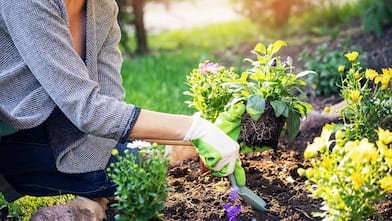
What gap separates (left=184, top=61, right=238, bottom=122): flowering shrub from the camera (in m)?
2.81

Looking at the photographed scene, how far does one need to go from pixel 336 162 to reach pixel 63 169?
1056 millimetres

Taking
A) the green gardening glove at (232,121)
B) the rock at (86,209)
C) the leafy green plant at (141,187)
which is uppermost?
the green gardening glove at (232,121)

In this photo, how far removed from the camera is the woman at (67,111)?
220 centimetres

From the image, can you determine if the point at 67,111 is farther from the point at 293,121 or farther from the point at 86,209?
the point at 293,121

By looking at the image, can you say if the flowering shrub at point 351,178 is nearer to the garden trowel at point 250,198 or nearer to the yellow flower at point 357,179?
Answer: the yellow flower at point 357,179

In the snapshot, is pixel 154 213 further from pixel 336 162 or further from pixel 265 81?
pixel 265 81

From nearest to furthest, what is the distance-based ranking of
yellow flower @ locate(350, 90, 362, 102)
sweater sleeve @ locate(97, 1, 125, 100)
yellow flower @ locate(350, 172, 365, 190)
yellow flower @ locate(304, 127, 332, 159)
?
yellow flower @ locate(350, 172, 365, 190) → yellow flower @ locate(304, 127, 332, 159) → yellow flower @ locate(350, 90, 362, 102) → sweater sleeve @ locate(97, 1, 125, 100)

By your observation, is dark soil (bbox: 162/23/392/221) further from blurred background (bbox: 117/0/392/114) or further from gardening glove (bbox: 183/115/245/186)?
blurred background (bbox: 117/0/392/114)

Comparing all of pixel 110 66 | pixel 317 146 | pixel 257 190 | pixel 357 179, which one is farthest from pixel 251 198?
pixel 110 66

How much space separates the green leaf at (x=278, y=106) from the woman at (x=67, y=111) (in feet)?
0.84

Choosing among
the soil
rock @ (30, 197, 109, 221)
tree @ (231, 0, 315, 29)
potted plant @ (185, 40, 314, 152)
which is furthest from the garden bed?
tree @ (231, 0, 315, 29)

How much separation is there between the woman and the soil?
0.68 ft

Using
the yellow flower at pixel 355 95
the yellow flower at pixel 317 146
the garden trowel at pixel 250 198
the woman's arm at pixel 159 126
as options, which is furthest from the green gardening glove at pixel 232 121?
the yellow flower at pixel 317 146

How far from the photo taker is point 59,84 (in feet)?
7.23
